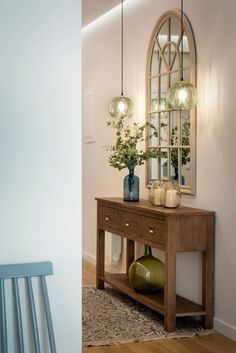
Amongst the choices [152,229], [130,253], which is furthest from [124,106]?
[152,229]

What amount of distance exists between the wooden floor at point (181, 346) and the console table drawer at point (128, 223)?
103 cm

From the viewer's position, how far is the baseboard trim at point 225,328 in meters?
4.24

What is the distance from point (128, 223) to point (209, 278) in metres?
0.92

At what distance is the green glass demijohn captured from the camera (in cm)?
490

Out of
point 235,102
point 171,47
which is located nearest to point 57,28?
point 235,102

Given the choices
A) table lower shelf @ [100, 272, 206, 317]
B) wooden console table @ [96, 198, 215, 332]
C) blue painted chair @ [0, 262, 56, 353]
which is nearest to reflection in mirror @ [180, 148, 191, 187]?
wooden console table @ [96, 198, 215, 332]

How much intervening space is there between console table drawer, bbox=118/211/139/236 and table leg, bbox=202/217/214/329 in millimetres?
683

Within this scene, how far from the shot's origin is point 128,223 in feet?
16.7

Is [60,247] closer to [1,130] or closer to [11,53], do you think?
[1,130]

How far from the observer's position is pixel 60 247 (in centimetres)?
275

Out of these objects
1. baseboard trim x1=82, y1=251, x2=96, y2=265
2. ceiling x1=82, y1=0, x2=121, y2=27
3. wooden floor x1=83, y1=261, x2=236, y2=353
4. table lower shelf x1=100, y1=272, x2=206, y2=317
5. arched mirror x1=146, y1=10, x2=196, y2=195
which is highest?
ceiling x1=82, y1=0, x2=121, y2=27

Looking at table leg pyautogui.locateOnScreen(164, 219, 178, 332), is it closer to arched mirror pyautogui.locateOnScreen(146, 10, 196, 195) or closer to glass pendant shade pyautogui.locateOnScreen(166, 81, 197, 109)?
arched mirror pyautogui.locateOnScreen(146, 10, 196, 195)

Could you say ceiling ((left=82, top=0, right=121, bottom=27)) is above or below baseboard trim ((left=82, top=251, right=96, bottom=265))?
above

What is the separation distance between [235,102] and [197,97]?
526mm
